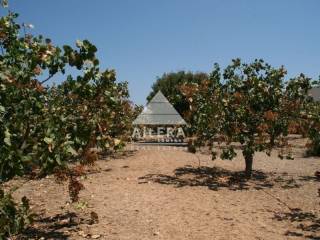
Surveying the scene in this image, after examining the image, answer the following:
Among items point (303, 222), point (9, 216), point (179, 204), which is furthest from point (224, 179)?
point (9, 216)

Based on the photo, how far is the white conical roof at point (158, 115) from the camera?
107ft

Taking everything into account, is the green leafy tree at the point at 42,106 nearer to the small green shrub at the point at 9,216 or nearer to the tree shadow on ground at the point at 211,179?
the small green shrub at the point at 9,216

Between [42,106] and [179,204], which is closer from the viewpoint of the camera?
[42,106]

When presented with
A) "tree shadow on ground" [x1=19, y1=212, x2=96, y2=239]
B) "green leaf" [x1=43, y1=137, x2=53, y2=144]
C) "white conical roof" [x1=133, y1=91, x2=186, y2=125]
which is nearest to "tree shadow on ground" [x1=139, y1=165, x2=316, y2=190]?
"tree shadow on ground" [x1=19, y1=212, x2=96, y2=239]

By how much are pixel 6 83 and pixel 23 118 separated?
25.7 inches

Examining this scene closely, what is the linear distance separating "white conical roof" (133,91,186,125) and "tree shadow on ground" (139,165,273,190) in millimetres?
17198

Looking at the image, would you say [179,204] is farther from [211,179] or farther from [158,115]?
[158,115]

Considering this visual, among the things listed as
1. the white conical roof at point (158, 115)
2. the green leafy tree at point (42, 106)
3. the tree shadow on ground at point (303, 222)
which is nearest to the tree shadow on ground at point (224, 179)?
the tree shadow on ground at point (303, 222)

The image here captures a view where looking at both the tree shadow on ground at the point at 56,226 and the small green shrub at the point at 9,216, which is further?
the tree shadow on ground at the point at 56,226

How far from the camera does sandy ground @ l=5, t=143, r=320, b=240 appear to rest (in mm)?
8070

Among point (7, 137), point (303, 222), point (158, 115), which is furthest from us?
point (158, 115)

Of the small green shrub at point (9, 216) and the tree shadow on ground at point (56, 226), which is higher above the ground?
the small green shrub at point (9, 216)

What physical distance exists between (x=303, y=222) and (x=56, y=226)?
5.31 m

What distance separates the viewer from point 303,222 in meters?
8.97
